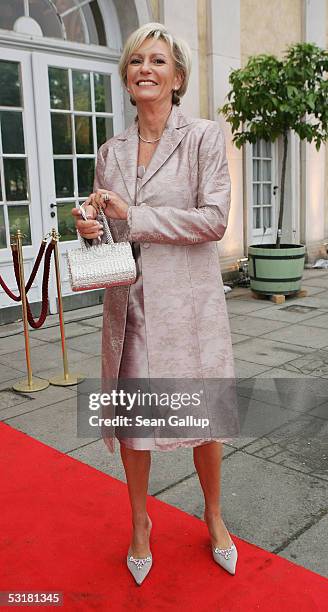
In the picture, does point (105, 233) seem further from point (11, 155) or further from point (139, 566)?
point (11, 155)

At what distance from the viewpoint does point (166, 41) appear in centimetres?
212

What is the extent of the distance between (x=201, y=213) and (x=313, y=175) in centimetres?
872

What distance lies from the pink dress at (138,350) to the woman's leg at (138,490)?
0.32ft

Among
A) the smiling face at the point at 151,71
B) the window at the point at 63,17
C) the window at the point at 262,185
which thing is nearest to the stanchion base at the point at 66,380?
the smiling face at the point at 151,71

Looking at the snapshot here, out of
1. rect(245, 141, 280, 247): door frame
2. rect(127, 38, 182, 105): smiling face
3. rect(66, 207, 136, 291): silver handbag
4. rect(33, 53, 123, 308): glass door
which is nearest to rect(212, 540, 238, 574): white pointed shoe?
rect(66, 207, 136, 291): silver handbag

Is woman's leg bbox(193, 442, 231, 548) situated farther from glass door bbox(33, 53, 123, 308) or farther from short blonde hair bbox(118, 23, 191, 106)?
glass door bbox(33, 53, 123, 308)

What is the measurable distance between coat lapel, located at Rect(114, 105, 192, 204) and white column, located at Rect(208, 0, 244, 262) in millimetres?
6103

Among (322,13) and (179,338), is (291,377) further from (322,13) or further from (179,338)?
(322,13)

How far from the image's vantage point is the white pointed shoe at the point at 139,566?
2236mm

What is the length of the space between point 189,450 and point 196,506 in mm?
623

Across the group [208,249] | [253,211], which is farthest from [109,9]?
[208,249]

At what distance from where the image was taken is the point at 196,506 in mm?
2748

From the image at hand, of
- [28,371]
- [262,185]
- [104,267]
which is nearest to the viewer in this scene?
[104,267]

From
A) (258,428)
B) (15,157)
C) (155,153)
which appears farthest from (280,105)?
(155,153)
